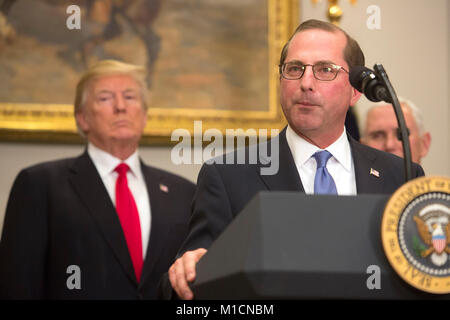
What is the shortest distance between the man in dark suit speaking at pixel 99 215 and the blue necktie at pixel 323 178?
1707 mm

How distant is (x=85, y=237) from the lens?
166 inches

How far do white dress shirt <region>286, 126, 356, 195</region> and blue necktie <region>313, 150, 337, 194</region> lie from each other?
0.04m

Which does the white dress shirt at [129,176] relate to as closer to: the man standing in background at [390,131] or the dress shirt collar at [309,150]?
the man standing in background at [390,131]

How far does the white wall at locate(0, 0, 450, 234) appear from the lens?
6.05m

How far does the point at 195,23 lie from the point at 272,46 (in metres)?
0.62

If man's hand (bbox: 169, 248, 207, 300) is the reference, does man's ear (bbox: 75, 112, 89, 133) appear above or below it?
above

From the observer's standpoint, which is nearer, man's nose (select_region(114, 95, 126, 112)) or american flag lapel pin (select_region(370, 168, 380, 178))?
american flag lapel pin (select_region(370, 168, 380, 178))

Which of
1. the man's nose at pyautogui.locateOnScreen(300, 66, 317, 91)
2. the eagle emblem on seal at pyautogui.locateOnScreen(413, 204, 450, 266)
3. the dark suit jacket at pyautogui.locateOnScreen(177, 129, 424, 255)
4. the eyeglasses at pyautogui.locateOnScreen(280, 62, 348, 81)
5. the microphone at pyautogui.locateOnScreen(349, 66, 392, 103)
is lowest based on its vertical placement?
the eagle emblem on seal at pyautogui.locateOnScreen(413, 204, 450, 266)

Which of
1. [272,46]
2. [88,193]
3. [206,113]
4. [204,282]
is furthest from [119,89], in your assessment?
[204,282]

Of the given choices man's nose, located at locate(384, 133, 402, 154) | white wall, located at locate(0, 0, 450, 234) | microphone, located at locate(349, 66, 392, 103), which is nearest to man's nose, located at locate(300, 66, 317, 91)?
microphone, located at locate(349, 66, 392, 103)

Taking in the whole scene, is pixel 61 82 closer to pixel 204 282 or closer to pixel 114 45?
pixel 114 45

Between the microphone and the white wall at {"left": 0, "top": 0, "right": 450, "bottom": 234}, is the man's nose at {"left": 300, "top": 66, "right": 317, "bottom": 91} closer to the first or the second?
the microphone

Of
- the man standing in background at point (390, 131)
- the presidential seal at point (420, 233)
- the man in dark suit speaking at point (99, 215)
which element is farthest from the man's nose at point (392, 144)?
the presidential seal at point (420, 233)

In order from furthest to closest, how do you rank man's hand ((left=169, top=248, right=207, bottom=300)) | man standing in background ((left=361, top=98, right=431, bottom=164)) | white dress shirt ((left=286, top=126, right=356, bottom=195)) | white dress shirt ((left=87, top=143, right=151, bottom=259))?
man standing in background ((left=361, top=98, right=431, bottom=164))
white dress shirt ((left=87, top=143, right=151, bottom=259))
white dress shirt ((left=286, top=126, right=356, bottom=195))
man's hand ((left=169, top=248, right=207, bottom=300))
